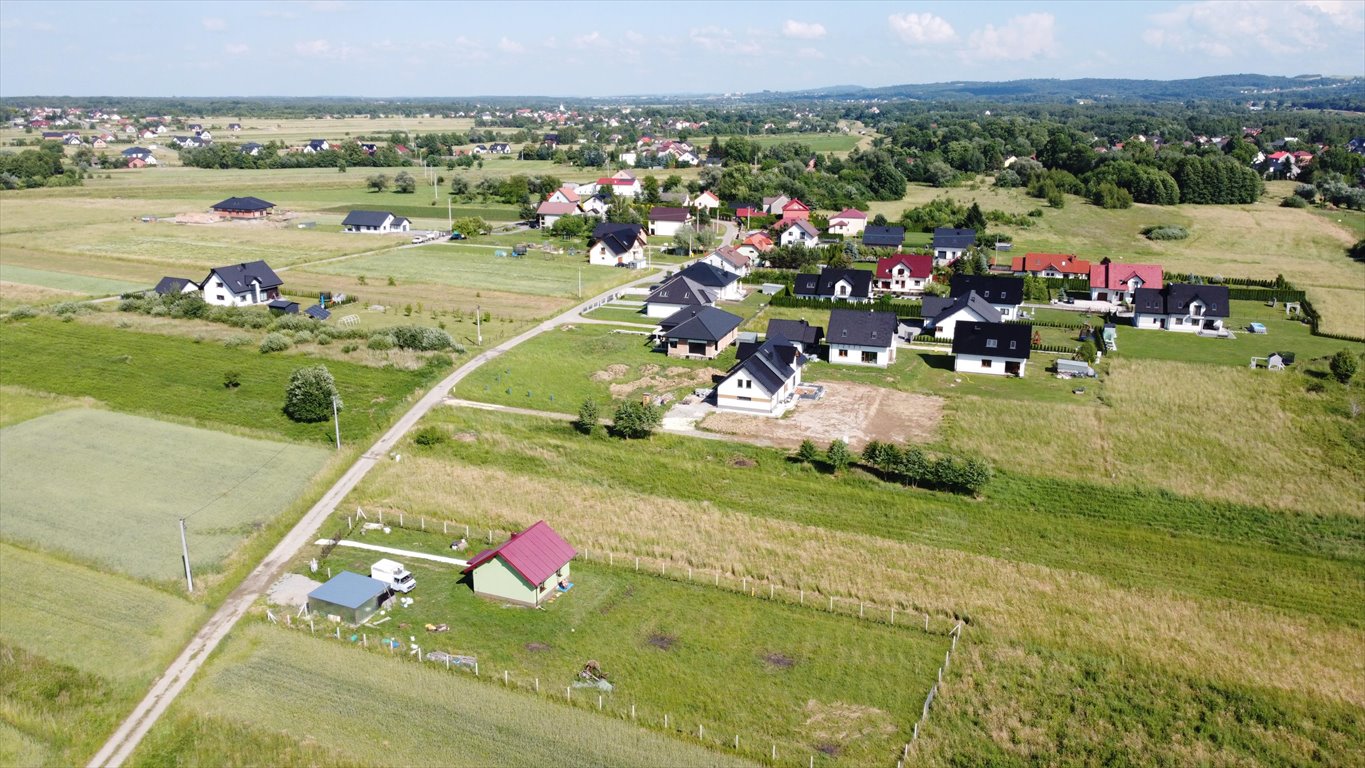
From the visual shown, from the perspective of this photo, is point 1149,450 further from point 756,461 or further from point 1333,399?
point 756,461

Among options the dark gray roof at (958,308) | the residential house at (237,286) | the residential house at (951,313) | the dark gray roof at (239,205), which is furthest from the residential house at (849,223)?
the dark gray roof at (239,205)

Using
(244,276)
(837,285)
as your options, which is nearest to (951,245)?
(837,285)

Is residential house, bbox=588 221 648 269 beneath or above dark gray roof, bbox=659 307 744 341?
above

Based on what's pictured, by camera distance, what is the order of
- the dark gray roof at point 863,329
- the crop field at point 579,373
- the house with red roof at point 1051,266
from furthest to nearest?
the house with red roof at point 1051,266
the dark gray roof at point 863,329
the crop field at point 579,373

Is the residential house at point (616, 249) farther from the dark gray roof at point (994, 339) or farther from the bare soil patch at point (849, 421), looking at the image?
the bare soil patch at point (849, 421)

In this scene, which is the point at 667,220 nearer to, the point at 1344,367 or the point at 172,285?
the point at 172,285

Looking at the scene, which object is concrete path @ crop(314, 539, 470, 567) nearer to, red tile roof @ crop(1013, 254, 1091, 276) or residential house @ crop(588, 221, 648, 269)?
residential house @ crop(588, 221, 648, 269)

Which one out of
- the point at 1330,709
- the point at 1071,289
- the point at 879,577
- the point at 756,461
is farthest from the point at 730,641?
the point at 1071,289

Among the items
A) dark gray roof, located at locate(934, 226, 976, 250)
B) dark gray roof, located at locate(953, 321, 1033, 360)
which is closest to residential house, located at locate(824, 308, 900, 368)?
dark gray roof, located at locate(953, 321, 1033, 360)
